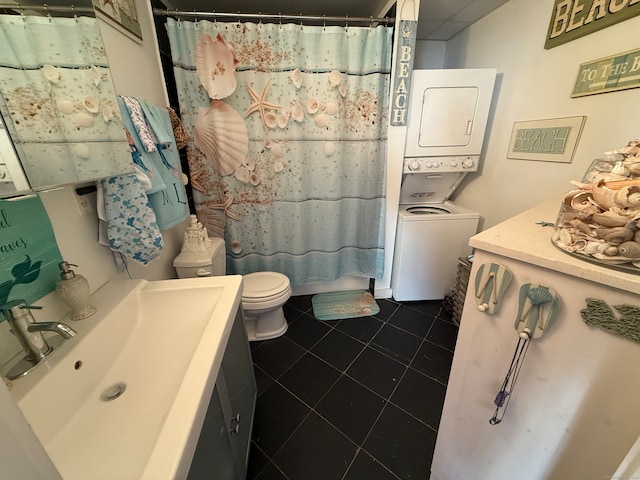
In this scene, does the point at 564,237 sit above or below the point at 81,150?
below

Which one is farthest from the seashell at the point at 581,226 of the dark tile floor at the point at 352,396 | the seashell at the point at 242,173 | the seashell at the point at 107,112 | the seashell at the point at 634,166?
the seashell at the point at 242,173

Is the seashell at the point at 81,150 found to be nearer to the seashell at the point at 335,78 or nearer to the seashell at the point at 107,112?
the seashell at the point at 107,112

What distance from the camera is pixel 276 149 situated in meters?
1.82

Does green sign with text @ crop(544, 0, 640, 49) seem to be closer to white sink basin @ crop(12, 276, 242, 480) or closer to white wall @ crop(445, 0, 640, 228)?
white wall @ crop(445, 0, 640, 228)

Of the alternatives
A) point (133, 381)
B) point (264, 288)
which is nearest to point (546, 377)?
point (133, 381)

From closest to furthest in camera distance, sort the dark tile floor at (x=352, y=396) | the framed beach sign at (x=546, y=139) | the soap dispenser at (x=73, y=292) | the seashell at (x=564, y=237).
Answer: the seashell at (x=564, y=237), the soap dispenser at (x=73, y=292), the dark tile floor at (x=352, y=396), the framed beach sign at (x=546, y=139)

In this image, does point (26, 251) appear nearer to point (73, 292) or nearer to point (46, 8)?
point (73, 292)

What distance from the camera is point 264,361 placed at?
172 cm

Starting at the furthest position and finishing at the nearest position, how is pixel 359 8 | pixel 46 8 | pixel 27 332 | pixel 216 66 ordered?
pixel 359 8
pixel 216 66
pixel 46 8
pixel 27 332

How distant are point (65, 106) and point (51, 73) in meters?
0.09

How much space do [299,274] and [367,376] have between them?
3.18ft

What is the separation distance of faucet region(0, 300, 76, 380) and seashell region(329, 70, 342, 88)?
6.07 ft

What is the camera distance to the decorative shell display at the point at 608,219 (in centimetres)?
54

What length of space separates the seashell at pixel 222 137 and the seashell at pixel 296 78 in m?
0.44
